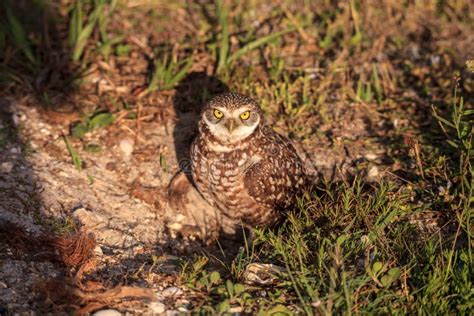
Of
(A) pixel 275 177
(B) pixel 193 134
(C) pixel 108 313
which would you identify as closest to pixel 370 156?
(A) pixel 275 177

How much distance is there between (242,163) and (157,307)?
1531mm

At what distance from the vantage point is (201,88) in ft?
20.9

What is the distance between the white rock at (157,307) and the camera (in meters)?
3.91

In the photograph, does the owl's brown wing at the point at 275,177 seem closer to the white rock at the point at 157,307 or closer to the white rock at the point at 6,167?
the white rock at the point at 157,307

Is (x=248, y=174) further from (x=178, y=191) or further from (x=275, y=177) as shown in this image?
(x=178, y=191)

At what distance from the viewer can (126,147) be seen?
5879mm

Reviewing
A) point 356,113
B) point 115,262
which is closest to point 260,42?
point 356,113

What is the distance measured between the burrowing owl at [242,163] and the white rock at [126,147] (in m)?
0.87

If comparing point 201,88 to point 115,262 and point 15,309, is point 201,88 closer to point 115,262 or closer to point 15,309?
point 115,262

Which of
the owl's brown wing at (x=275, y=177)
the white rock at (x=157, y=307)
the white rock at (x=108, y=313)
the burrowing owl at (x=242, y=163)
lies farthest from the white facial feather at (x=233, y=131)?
the white rock at (x=108, y=313)

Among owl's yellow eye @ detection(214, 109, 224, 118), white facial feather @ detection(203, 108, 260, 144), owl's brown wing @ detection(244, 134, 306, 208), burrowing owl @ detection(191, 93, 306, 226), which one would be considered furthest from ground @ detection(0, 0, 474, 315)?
owl's yellow eye @ detection(214, 109, 224, 118)

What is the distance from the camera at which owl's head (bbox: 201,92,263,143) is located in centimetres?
484

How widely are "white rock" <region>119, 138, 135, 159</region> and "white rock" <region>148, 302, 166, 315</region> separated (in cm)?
218

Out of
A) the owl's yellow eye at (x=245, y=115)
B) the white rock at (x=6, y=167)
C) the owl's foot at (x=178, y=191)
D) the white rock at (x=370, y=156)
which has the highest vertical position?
the owl's yellow eye at (x=245, y=115)
